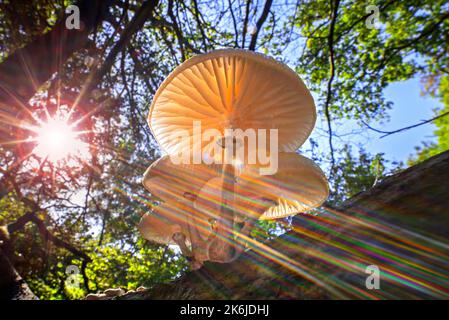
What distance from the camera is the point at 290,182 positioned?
2.15 meters

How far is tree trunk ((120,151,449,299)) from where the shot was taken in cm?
74

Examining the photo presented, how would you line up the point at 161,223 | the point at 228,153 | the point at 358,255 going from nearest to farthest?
1. the point at 358,255
2. the point at 228,153
3. the point at 161,223

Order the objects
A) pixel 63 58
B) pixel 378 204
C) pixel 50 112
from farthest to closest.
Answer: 1. pixel 50 112
2. pixel 63 58
3. pixel 378 204

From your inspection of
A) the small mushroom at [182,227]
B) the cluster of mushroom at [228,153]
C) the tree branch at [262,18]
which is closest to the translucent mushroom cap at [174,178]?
the cluster of mushroom at [228,153]

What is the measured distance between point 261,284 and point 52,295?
1372 centimetres

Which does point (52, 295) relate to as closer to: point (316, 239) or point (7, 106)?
point (7, 106)

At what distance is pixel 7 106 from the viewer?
3.08 m

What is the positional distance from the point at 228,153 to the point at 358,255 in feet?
4.27

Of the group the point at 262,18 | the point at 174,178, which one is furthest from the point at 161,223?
the point at 262,18

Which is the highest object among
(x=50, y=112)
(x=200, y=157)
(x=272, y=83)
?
(x=50, y=112)

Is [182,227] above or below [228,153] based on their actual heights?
below

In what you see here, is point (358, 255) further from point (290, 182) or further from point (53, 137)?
point (53, 137)

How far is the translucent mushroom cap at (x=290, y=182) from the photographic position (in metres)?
1.95
